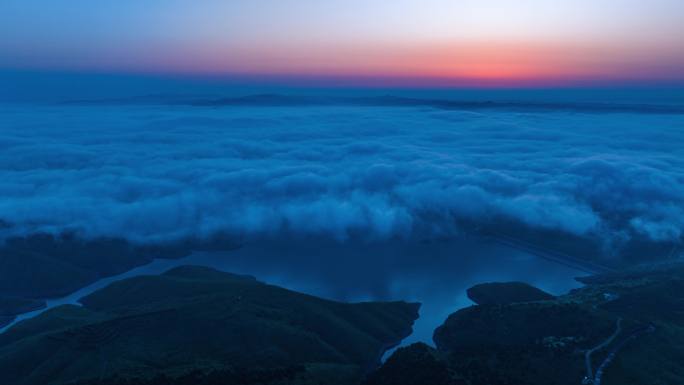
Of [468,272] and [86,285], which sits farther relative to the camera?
[468,272]

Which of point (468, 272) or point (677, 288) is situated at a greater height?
point (677, 288)

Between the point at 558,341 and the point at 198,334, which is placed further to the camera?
the point at 198,334

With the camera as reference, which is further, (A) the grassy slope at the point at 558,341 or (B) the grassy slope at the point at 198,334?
(B) the grassy slope at the point at 198,334

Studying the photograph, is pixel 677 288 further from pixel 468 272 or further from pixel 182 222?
pixel 182 222

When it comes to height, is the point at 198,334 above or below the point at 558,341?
below

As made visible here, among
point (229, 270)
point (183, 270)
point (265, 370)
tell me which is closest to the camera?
point (265, 370)

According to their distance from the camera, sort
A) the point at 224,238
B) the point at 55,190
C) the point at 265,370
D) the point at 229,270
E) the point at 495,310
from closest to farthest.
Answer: the point at 265,370 < the point at 495,310 < the point at 229,270 < the point at 224,238 < the point at 55,190

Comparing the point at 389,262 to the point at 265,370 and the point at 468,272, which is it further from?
the point at 265,370

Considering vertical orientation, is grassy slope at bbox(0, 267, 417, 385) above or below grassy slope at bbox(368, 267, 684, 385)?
below

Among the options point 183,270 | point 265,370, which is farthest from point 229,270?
point 265,370

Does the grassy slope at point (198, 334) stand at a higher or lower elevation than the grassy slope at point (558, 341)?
lower

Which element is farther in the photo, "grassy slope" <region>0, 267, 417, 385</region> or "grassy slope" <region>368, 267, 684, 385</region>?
"grassy slope" <region>0, 267, 417, 385</region>
